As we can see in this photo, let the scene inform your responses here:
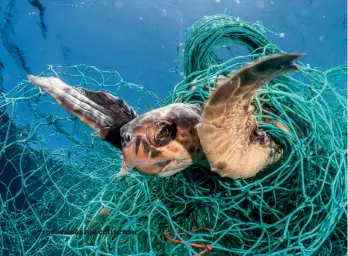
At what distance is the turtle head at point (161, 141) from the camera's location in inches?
52.7

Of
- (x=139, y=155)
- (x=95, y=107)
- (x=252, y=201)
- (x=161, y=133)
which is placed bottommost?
(x=252, y=201)

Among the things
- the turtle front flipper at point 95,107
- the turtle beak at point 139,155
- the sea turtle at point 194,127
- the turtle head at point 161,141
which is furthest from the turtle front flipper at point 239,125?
the turtle front flipper at point 95,107

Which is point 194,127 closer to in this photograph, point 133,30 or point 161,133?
point 161,133

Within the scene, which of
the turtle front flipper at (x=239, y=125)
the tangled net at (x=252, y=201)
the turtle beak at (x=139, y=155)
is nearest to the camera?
the turtle front flipper at (x=239, y=125)

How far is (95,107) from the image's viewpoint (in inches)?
70.3

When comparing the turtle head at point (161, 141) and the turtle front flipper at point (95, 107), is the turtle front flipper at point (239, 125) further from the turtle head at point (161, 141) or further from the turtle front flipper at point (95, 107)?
the turtle front flipper at point (95, 107)

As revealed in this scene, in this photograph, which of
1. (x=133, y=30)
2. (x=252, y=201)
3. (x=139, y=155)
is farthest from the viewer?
(x=133, y=30)

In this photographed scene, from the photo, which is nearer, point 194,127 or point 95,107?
point 194,127

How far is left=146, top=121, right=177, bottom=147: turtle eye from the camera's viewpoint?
1.38m

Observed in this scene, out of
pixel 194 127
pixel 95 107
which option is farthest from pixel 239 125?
pixel 95 107

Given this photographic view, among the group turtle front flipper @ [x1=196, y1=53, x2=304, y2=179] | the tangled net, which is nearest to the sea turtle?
turtle front flipper @ [x1=196, y1=53, x2=304, y2=179]

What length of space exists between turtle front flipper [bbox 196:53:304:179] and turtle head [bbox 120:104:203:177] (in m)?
0.13

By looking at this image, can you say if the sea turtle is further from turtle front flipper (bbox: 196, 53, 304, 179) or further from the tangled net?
the tangled net

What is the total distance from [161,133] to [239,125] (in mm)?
384
